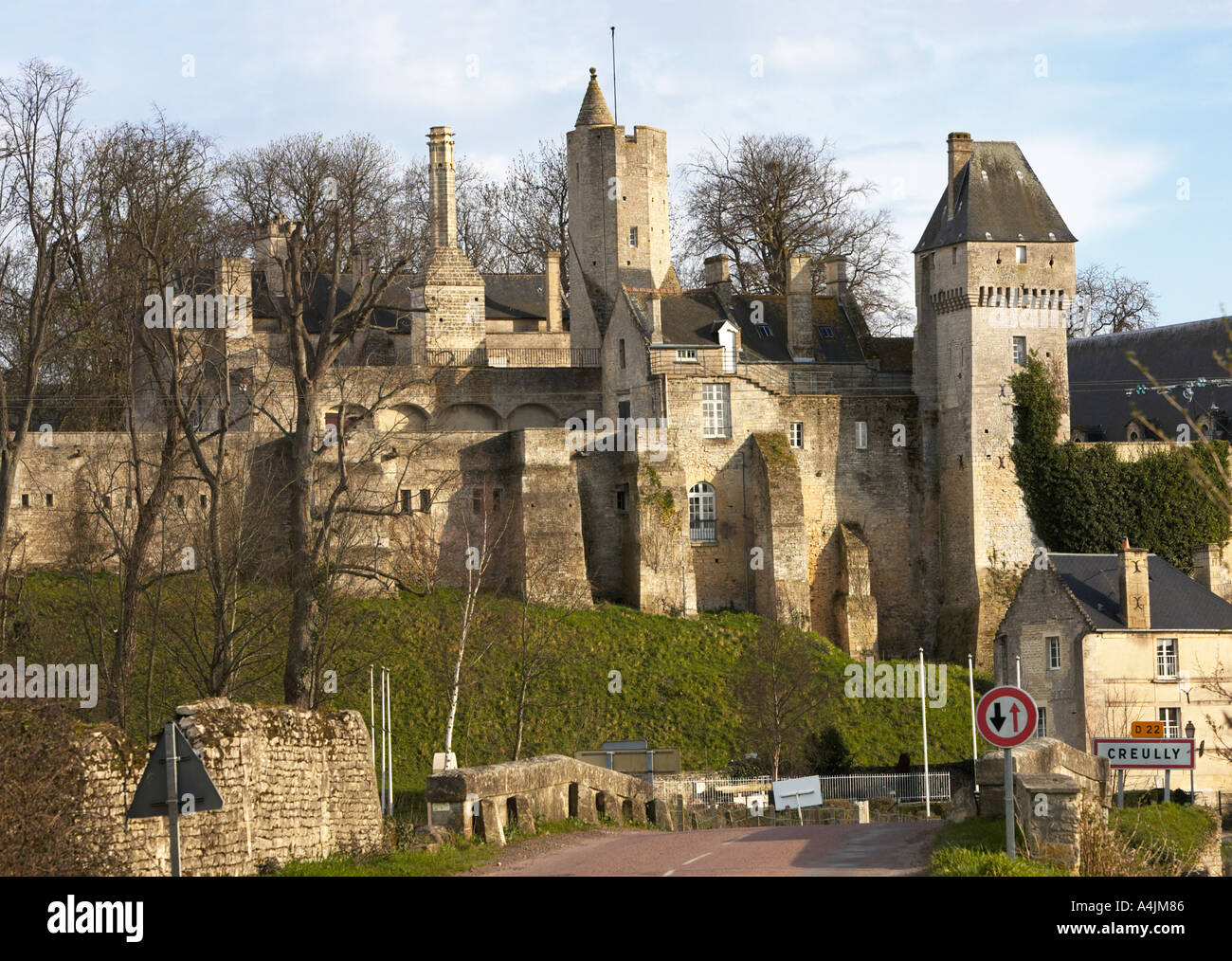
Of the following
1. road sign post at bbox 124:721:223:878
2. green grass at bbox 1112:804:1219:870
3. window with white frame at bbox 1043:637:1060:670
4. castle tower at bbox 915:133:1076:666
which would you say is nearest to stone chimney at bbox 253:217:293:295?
castle tower at bbox 915:133:1076:666

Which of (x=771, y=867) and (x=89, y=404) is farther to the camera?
(x=89, y=404)

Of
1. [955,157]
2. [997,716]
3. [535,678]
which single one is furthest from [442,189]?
[997,716]

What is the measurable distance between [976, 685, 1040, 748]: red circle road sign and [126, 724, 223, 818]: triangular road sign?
6.01m

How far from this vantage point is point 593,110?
5375 cm

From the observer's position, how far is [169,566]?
37812 mm

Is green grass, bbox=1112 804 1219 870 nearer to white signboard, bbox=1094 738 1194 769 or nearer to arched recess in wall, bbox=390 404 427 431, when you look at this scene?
white signboard, bbox=1094 738 1194 769

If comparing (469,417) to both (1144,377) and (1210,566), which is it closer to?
(1144,377)

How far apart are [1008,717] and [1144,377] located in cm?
3945

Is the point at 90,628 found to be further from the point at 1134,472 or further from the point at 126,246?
the point at 1134,472

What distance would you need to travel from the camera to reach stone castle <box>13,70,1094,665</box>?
149 ft

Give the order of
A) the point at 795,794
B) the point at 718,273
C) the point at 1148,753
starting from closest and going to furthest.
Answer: the point at 1148,753, the point at 795,794, the point at 718,273
